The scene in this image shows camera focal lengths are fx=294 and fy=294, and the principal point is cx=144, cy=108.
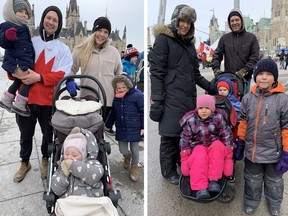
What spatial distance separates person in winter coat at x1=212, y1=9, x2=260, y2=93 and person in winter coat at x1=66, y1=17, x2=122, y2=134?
4.39 ft

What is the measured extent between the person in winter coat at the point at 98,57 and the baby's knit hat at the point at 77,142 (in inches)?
25.6

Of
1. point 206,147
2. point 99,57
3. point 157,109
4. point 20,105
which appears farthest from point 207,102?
point 20,105

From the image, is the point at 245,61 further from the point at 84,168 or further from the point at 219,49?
the point at 84,168

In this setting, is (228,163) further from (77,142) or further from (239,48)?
(239,48)

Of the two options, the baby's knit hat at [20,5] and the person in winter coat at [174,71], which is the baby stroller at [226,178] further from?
the baby's knit hat at [20,5]

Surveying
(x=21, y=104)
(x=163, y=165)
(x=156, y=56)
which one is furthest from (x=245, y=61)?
(x=21, y=104)

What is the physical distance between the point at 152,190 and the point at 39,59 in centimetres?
190

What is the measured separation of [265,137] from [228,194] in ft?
2.50

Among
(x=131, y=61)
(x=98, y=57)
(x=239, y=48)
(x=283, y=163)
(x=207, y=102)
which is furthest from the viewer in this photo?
(x=131, y=61)

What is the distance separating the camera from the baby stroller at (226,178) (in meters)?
2.64

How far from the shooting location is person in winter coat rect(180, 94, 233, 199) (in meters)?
2.64

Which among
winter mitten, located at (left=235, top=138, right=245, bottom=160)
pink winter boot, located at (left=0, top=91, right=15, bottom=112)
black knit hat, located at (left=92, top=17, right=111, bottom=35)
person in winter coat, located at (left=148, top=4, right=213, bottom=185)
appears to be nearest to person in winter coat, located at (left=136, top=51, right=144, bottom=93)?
black knit hat, located at (left=92, top=17, right=111, bottom=35)

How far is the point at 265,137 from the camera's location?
108 inches

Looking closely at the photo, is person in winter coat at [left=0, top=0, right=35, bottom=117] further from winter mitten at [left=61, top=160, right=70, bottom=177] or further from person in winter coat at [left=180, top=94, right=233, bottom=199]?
person in winter coat at [left=180, top=94, right=233, bottom=199]
